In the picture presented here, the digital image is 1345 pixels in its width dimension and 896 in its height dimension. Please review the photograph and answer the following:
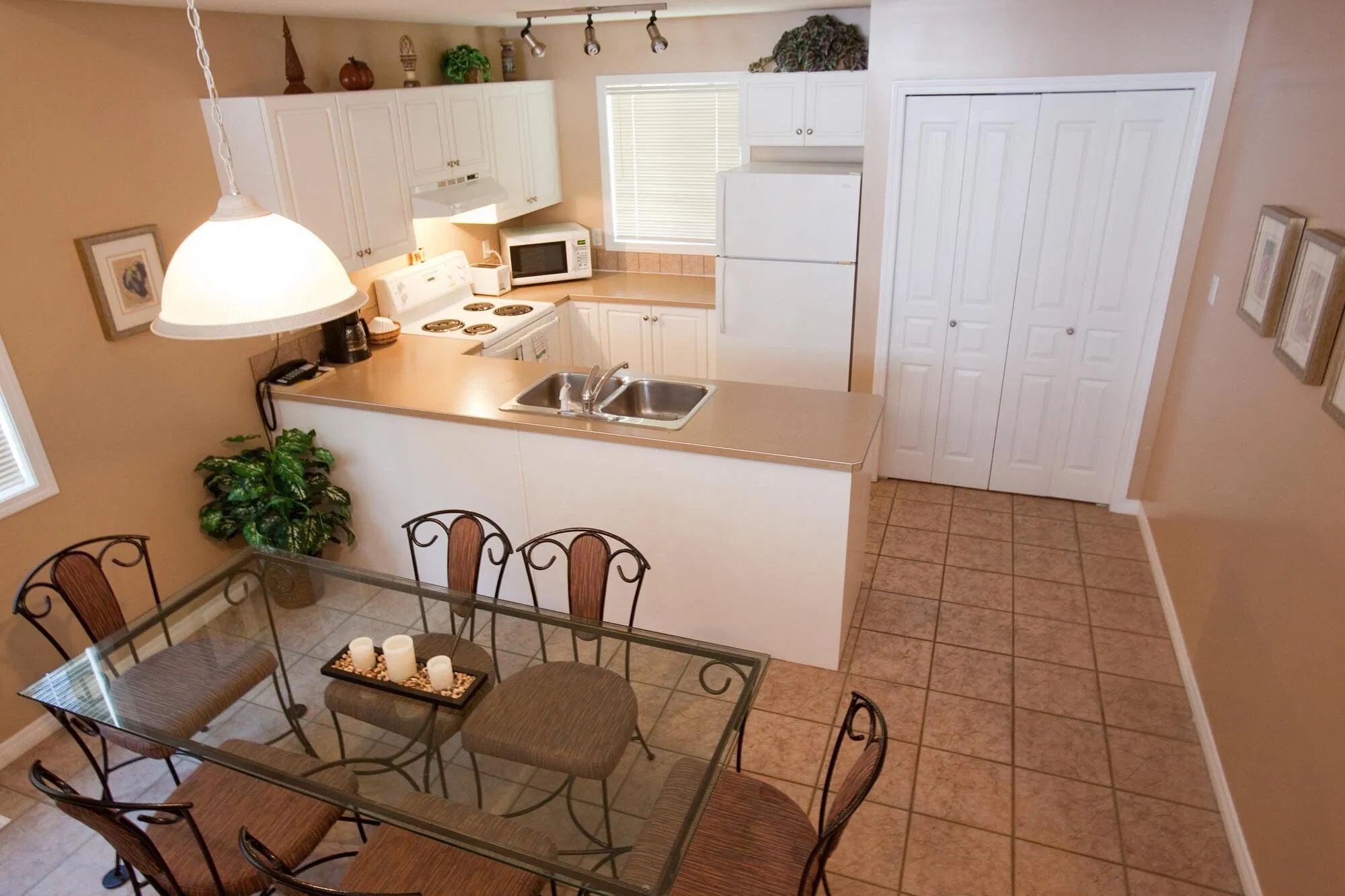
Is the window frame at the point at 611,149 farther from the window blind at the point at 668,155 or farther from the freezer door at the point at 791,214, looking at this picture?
the freezer door at the point at 791,214

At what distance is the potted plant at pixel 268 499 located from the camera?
3.45 m

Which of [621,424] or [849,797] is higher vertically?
[621,424]

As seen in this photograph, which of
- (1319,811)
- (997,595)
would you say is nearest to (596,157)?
(997,595)

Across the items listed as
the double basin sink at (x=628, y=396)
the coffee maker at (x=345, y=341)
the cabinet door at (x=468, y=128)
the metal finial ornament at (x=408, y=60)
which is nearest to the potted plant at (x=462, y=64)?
the cabinet door at (x=468, y=128)

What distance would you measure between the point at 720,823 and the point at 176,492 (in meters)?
2.65

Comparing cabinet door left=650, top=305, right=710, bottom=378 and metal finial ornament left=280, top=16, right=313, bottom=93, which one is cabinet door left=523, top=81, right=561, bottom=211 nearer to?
cabinet door left=650, top=305, right=710, bottom=378

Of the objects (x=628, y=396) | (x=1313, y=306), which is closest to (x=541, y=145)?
(x=628, y=396)

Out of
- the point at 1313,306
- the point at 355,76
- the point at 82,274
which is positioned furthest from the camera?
the point at 355,76

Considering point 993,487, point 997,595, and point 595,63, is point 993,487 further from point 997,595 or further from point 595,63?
point 595,63

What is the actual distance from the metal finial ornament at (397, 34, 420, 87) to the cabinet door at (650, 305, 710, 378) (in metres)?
1.81

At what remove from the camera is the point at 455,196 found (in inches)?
173

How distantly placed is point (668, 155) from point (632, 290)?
0.91 metres

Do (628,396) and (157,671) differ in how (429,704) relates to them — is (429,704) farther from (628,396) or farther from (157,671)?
(628,396)

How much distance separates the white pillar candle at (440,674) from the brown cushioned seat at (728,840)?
66cm
